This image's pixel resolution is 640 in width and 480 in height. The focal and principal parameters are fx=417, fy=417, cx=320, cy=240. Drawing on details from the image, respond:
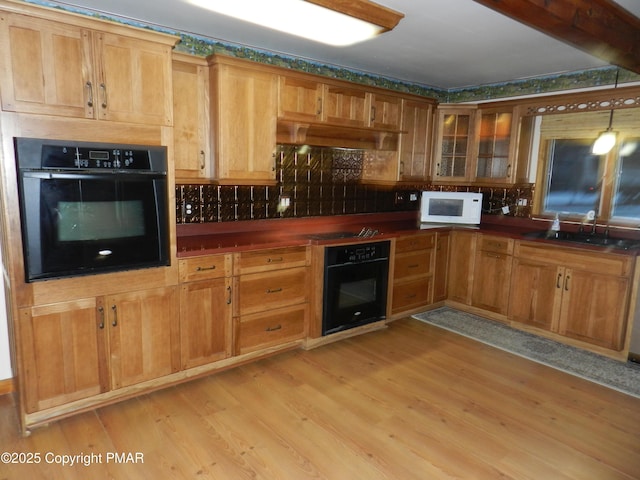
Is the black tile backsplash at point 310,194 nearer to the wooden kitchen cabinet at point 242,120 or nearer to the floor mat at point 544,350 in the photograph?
the wooden kitchen cabinet at point 242,120

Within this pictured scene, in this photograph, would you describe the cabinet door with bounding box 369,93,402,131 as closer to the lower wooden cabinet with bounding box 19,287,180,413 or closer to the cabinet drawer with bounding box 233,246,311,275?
the cabinet drawer with bounding box 233,246,311,275

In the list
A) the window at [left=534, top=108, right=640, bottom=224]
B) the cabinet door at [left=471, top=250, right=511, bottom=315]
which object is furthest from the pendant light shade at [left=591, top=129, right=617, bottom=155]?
the cabinet door at [left=471, top=250, right=511, bottom=315]

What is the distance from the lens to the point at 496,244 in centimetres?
422

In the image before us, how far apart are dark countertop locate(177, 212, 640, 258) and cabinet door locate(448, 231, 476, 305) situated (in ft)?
0.47

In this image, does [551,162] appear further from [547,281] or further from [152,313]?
[152,313]

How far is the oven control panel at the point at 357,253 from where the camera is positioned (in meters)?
3.52

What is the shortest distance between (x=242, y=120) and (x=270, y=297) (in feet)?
4.55

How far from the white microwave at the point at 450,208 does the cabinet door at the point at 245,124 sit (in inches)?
80.5

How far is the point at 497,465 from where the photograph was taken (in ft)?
7.18

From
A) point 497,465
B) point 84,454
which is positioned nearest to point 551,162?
point 497,465

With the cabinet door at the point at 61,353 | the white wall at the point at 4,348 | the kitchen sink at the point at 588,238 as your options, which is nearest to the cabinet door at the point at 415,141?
the kitchen sink at the point at 588,238

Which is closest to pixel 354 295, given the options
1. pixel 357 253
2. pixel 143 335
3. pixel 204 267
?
pixel 357 253

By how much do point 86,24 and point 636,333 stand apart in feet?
14.5

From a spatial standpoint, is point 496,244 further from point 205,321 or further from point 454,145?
point 205,321
